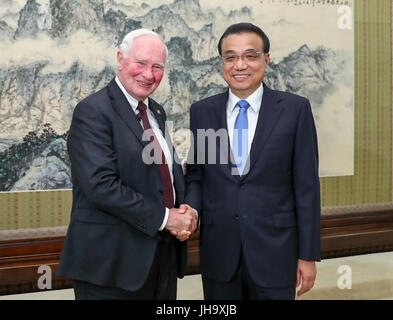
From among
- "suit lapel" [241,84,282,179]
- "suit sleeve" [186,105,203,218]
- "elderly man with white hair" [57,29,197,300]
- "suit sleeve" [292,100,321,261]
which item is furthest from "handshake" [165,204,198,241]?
"suit sleeve" [292,100,321,261]

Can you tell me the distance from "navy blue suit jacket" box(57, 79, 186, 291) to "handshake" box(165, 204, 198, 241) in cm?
6

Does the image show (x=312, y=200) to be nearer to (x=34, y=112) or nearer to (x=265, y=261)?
(x=265, y=261)

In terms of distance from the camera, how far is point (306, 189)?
206cm

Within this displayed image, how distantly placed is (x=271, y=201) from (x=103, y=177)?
29.6 inches

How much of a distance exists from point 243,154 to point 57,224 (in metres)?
2.44

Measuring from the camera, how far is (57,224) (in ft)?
13.1

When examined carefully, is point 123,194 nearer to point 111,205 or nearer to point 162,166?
point 111,205

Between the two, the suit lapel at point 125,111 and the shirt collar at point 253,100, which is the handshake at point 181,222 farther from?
the shirt collar at point 253,100

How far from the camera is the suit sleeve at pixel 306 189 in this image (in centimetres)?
205

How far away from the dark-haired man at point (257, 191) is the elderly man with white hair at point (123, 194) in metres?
0.19

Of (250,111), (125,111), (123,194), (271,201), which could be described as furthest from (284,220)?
(125,111)

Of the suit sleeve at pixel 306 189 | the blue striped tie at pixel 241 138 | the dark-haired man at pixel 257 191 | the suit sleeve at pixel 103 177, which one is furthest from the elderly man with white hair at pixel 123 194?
the suit sleeve at pixel 306 189

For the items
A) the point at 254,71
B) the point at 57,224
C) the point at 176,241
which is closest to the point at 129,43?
the point at 254,71

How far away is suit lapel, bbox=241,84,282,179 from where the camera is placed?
205 cm
